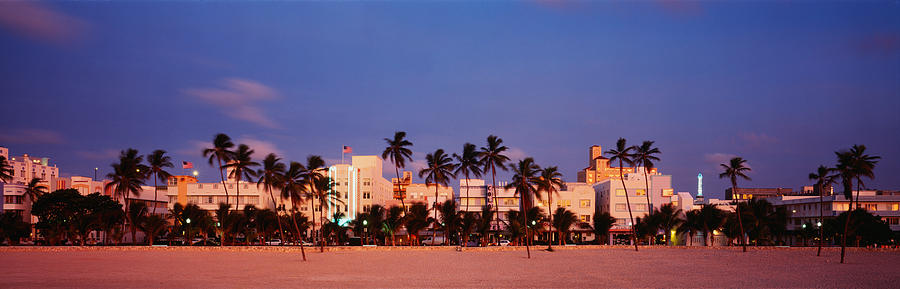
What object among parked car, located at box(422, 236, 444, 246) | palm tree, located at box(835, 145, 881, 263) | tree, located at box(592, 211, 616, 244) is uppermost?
palm tree, located at box(835, 145, 881, 263)

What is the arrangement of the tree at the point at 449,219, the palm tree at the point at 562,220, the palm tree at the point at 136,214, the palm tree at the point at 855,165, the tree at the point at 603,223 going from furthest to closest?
the tree at the point at 603,223
the palm tree at the point at 562,220
the palm tree at the point at 136,214
the tree at the point at 449,219
the palm tree at the point at 855,165

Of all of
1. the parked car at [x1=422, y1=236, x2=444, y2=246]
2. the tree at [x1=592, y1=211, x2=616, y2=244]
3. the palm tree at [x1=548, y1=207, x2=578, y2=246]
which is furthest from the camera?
the tree at [x1=592, y1=211, x2=616, y2=244]

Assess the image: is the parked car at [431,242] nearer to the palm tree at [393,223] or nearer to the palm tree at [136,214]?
the palm tree at [393,223]

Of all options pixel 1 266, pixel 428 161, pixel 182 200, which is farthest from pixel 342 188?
pixel 1 266

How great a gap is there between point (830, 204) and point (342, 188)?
75.6m

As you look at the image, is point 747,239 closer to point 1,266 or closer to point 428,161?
point 428,161

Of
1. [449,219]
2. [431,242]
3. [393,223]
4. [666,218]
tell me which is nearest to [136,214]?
[393,223]

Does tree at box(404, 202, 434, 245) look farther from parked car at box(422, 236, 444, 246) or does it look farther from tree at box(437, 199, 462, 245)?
parked car at box(422, 236, 444, 246)

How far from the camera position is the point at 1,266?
40031mm

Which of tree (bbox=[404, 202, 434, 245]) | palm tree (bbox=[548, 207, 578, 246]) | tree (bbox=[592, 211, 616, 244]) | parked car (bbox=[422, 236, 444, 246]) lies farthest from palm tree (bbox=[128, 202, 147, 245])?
tree (bbox=[592, 211, 616, 244])

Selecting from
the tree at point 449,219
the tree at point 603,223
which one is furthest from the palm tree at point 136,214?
the tree at point 603,223

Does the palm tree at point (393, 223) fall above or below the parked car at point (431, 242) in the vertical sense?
above

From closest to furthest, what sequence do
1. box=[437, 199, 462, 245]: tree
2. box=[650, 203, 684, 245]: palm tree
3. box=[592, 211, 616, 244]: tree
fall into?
1. box=[437, 199, 462, 245]: tree
2. box=[650, 203, 684, 245]: palm tree
3. box=[592, 211, 616, 244]: tree

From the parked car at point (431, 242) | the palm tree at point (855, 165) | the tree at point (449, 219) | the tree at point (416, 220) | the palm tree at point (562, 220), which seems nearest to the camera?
the palm tree at point (855, 165)
